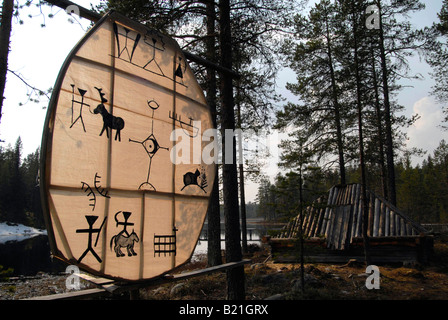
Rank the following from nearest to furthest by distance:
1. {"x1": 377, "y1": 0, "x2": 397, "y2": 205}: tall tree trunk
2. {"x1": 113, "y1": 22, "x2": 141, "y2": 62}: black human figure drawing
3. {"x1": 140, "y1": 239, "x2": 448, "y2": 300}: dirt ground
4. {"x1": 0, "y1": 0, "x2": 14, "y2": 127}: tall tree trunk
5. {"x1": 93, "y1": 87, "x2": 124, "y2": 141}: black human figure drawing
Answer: {"x1": 93, "y1": 87, "x2": 124, "y2": 141}: black human figure drawing → {"x1": 113, "y1": 22, "x2": 141, "y2": 62}: black human figure drawing → {"x1": 0, "y1": 0, "x2": 14, "y2": 127}: tall tree trunk → {"x1": 140, "y1": 239, "x2": 448, "y2": 300}: dirt ground → {"x1": 377, "y1": 0, "x2": 397, "y2": 205}: tall tree trunk

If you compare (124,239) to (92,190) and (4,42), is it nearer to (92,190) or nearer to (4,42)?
(92,190)

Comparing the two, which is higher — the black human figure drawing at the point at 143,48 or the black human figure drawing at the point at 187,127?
the black human figure drawing at the point at 143,48

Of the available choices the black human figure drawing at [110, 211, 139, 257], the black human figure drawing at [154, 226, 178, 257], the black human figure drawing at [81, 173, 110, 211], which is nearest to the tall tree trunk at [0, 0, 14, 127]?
the black human figure drawing at [81, 173, 110, 211]

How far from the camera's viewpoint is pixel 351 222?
35.7 feet

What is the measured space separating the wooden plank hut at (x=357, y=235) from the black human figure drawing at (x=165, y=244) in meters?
7.27

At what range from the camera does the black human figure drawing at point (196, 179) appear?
309 centimetres

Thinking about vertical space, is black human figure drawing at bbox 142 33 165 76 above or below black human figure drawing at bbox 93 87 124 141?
above

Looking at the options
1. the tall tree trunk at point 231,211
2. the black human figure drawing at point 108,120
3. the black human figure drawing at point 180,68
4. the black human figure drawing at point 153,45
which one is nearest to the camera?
the black human figure drawing at point 108,120

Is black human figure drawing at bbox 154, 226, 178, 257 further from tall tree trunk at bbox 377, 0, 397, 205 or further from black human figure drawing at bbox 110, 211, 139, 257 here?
tall tree trunk at bbox 377, 0, 397, 205

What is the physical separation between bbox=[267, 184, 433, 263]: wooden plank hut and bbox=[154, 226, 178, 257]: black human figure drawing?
23.8ft

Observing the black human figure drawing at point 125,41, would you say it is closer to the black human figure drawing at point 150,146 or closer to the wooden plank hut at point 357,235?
the black human figure drawing at point 150,146

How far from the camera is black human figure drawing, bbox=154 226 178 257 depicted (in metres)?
2.69

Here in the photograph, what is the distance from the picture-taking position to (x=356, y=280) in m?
8.05

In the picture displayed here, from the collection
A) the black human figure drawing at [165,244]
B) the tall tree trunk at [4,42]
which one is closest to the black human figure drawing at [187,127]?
the black human figure drawing at [165,244]
